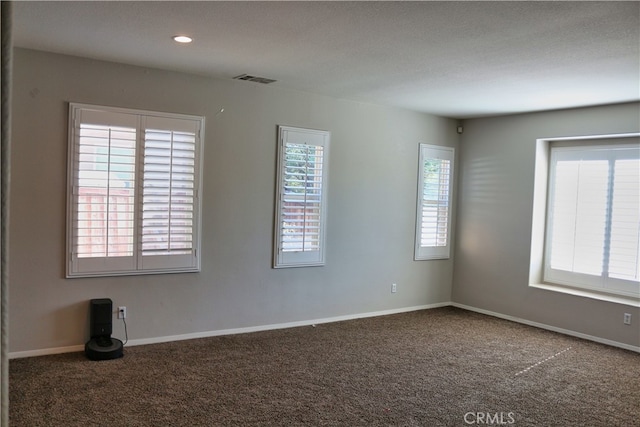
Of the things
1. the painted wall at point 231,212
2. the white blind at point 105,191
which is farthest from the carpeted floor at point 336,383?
the white blind at point 105,191

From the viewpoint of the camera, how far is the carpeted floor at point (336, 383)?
3.34 m

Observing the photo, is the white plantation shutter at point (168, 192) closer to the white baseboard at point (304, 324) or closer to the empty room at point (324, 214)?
the empty room at point (324, 214)

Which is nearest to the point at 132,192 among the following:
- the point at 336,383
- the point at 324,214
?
the point at 324,214

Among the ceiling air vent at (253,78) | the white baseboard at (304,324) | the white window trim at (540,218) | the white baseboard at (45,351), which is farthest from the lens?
the white window trim at (540,218)

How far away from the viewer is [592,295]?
18.0ft

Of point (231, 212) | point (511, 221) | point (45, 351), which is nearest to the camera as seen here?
point (45, 351)

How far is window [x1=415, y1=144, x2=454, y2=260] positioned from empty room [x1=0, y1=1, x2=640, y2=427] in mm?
31

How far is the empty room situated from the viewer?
3.39 m

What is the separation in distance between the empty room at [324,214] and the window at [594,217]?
0.02m

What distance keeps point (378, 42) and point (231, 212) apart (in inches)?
91.9

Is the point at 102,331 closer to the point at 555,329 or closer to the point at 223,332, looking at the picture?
the point at 223,332

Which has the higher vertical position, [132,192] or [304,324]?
[132,192]

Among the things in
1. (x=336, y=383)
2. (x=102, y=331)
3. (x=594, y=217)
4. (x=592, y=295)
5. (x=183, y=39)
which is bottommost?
(x=336, y=383)

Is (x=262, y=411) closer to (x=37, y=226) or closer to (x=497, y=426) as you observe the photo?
(x=497, y=426)
